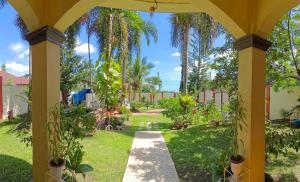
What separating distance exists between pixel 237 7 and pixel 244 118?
170cm

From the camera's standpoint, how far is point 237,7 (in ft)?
14.9

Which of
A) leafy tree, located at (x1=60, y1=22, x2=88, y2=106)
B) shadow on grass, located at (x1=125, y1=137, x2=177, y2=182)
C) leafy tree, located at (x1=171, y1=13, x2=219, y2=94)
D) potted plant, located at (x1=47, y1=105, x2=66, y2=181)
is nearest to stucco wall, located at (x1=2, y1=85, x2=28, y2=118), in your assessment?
leafy tree, located at (x1=60, y1=22, x2=88, y2=106)

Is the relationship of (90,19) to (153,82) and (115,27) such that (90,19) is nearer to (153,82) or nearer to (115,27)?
(115,27)

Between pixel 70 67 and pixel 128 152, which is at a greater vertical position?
pixel 70 67

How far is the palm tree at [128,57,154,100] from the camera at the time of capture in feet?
101

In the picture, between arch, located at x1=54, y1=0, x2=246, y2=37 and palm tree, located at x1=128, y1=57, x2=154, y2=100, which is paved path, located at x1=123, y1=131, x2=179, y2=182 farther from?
palm tree, located at x1=128, y1=57, x2=154, y2=100

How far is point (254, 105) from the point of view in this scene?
178 inches

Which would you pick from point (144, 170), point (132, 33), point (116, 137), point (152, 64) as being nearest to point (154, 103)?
point (152, 64)

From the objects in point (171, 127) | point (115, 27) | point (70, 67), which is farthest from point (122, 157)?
point (70, 67)

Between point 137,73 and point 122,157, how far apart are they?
2533 cm

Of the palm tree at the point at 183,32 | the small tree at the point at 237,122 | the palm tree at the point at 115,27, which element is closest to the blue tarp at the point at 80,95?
the palm tree at the point at 115,27

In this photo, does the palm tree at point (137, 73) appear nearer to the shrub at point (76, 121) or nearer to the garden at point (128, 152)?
the garden at point (128, 152)

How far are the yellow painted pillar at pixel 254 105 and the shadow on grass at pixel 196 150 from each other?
4.82 ft

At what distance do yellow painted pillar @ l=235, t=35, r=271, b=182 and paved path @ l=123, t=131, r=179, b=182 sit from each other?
1.70 meters
